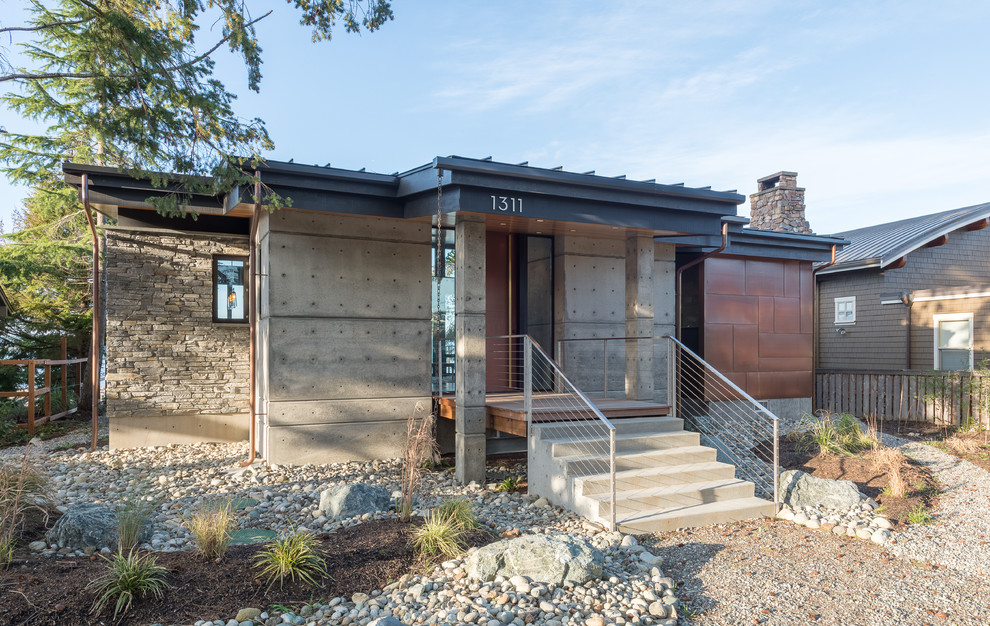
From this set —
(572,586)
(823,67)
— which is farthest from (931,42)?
(572,586)

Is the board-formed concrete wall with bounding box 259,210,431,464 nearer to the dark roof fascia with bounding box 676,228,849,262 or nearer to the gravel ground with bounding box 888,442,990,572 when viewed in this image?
the dark roof fascia with bounding box 676,228,849,262

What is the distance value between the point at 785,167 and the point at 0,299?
17.9 metres

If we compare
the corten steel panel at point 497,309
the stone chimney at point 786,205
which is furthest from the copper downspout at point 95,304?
the stone chimney at point 786,205

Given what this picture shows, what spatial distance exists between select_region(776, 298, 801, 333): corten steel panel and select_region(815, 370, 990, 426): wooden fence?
1.81m

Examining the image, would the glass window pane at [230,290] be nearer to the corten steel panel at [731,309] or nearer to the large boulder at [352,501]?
the large boulder at [352,501]

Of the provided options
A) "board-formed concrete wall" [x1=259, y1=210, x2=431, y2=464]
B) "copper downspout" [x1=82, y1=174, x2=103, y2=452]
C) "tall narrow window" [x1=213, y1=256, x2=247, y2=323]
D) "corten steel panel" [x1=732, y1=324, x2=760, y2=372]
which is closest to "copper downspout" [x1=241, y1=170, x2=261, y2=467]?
"board-formed concrete wall" [x1=259, y1=210, x2=431, y2=464]

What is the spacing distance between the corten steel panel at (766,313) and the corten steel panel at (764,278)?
0.11 m

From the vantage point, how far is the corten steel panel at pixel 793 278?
1166cm

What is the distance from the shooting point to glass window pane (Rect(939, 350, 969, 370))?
12.7m

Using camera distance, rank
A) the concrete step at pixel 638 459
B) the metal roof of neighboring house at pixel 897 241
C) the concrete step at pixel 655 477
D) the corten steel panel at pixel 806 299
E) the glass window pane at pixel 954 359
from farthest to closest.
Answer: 1. the metal roof of neighboring house at pixel 897 241
2. the glass window pane at pixel 954 359
3. the corten steel panel at pixel 806 299
4. the concrete step at pixel 638 459
5. the concrete step at pixel 655 477

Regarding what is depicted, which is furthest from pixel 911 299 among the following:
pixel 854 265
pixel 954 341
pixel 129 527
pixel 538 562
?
pixel 129 527

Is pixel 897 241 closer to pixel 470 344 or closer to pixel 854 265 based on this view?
pixel 854 265

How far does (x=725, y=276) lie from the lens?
11.0 meters

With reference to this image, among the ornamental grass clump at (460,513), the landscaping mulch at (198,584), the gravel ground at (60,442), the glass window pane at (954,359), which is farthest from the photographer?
the glass window pane at (954,359)
